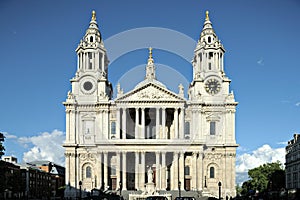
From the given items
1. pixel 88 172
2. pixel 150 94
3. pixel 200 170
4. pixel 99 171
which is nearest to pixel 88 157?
pixel 88 172

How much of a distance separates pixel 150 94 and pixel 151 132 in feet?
25.8

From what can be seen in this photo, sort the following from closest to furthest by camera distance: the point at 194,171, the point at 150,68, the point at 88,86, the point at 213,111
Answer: the point at 194,171 < the point at 213,111 < the point at 88,86 < the point at 150,68

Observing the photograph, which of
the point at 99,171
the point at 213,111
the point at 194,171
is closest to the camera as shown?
the point at 194,171

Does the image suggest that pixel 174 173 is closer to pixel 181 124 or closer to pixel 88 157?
pixel 181 124

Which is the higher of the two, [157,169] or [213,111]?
[213,111]

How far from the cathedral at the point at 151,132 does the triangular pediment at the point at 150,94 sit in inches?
7.4

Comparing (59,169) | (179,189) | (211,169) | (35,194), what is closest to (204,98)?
(211,169)

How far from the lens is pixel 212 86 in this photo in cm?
9888

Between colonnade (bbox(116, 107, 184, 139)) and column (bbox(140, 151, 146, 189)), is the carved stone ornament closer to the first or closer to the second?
colonnade (bbox(116, 107, 184, 139))

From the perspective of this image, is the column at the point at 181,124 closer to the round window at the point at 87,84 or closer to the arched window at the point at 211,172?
the arched window at the point at 211,172

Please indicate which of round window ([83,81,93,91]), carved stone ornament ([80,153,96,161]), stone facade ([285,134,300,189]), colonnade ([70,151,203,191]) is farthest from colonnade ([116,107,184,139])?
stone facade ([285,134,300,189])

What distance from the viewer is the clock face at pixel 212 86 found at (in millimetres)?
98688

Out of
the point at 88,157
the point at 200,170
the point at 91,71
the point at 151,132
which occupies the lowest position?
the point at 200,170

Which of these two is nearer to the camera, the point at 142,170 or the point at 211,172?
the point at 142,170
